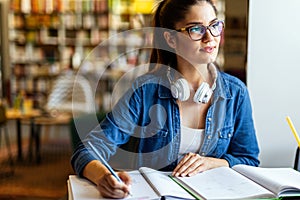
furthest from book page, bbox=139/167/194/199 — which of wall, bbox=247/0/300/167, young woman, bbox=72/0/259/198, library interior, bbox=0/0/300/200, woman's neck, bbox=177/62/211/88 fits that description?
library interior, bbox=0/0/300/200

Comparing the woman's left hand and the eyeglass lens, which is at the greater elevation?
the eyeglass lens

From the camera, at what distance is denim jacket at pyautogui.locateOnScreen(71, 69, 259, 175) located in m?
1.15

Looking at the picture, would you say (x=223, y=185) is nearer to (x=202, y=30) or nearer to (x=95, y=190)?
(x=95, y=190)

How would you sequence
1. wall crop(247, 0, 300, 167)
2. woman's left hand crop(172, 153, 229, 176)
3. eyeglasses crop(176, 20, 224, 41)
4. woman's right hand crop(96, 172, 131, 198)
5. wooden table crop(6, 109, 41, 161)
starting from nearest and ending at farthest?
woman's right hand crop(96, 172, 131, 198), woman's left hand crop(172, 153, 229, 176), eyeglasses crop(176, 20, 224, 41), wall crop(247, 0, 300, 167), wooden table crop(6, 109, 41, 161)

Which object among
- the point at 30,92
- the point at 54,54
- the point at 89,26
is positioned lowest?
the point at 30,92

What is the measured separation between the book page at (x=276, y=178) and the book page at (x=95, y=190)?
0.23m

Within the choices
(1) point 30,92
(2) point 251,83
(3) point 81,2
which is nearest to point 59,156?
(1) point 30,92

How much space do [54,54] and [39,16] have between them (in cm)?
52

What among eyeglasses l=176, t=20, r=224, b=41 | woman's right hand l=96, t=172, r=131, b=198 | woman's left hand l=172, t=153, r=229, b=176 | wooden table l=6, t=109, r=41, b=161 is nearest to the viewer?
woman's right hand l=96, t=172, r=131, b=198

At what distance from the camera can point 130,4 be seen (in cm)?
501

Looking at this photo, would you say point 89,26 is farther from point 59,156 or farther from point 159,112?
point 159,112

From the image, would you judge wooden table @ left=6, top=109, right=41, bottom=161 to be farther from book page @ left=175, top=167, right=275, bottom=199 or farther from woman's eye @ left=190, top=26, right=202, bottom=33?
book page @ left=175, top=167, right=275, bottom=199

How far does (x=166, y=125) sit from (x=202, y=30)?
28 cm

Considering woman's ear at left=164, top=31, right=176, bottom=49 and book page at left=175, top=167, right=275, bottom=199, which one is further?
woman's ear at left=164, top=31, right=176, bottom=49
